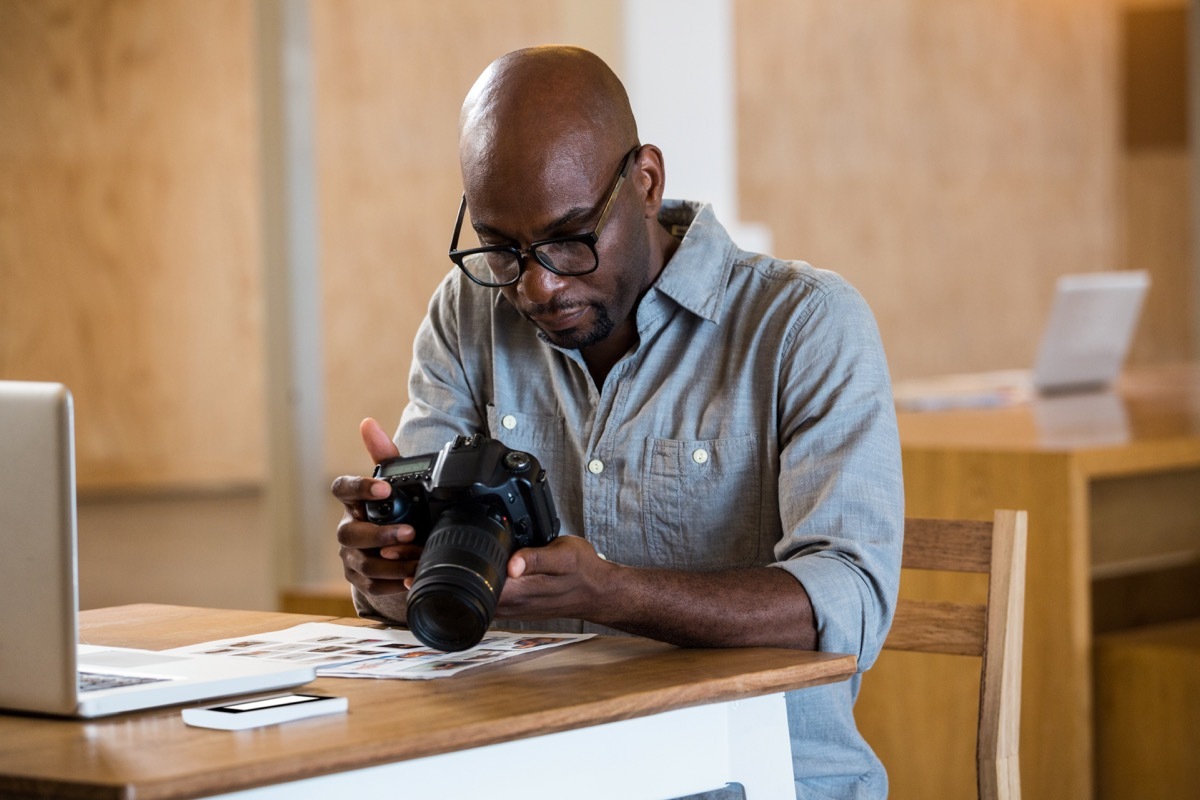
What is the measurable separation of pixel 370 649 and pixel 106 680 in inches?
9.3

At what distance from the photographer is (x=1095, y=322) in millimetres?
4094

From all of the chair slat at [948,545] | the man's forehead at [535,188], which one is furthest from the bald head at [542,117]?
the chair slat at [948,545]

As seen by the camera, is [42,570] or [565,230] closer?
[42,570]

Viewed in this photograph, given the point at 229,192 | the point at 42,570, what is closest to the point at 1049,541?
the point at 42,570

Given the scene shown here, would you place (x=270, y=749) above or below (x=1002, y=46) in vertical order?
below

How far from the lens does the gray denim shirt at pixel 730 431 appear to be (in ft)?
4.85

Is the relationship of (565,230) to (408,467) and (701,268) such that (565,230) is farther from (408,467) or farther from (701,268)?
(408,467)

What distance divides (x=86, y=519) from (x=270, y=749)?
5151 mm

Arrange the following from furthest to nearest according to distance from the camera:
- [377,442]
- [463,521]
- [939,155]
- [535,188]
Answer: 1. [939,155]
2. [535,188]
3. [377,442]
4. [463,521]

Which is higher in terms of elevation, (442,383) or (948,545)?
(442,383)

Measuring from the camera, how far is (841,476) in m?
1.48

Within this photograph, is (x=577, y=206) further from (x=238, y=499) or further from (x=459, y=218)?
(x=238, y=499)

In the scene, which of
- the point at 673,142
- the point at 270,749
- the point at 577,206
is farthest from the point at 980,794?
the point at 673,142

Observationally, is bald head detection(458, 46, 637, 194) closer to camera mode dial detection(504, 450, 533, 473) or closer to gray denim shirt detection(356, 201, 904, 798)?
gray denim shirt detection(356, 201, 904, 798)
